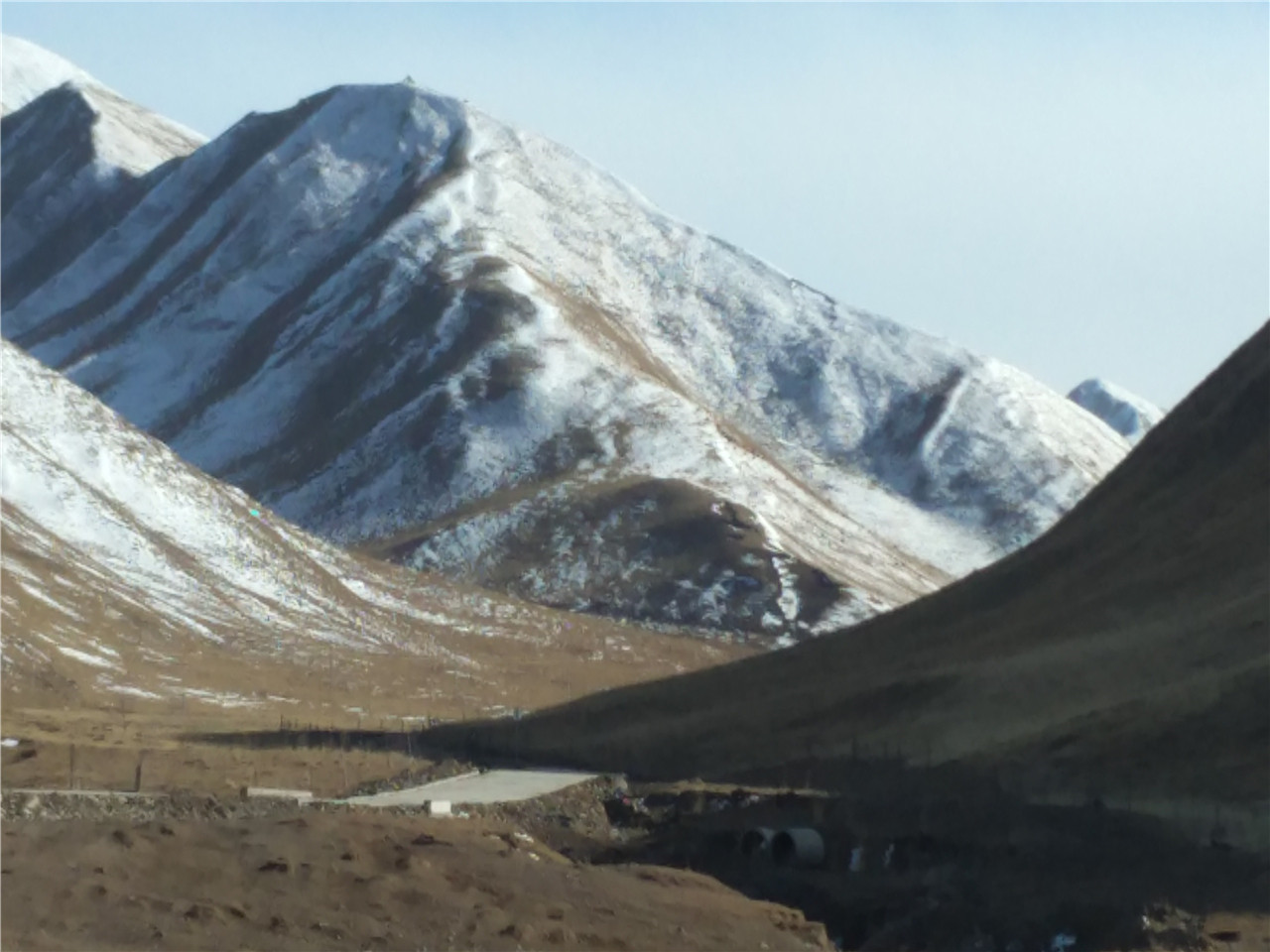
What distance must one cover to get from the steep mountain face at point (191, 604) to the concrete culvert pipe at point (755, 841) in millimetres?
40836

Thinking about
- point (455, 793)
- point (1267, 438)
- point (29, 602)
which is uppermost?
point (1267, 438)

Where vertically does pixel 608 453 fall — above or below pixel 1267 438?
below

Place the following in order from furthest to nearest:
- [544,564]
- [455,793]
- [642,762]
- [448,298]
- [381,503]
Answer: [448,298]
[381,503]
[544,564]
[642,762]
[455,793]

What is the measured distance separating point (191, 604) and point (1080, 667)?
5928 cm

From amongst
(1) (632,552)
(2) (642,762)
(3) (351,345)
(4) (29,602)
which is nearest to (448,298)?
(3) (351,345)

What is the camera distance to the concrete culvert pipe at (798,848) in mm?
46688

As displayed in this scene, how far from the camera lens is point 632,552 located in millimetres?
157250

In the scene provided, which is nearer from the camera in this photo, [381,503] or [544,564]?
[544,564]

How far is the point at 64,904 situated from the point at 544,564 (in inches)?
4962

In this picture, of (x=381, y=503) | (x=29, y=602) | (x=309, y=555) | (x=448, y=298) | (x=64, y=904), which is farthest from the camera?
(x=448, y=298)

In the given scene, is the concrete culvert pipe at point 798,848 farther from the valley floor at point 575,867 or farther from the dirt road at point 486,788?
the dirt road at point 486,788

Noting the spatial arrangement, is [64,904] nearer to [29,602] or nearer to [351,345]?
[29,602]

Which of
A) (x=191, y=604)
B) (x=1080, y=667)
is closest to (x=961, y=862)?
(x=1080, y=667)

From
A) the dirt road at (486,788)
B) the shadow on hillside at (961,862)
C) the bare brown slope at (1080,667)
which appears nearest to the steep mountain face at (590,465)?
the bare brown slope at (1080,667)
